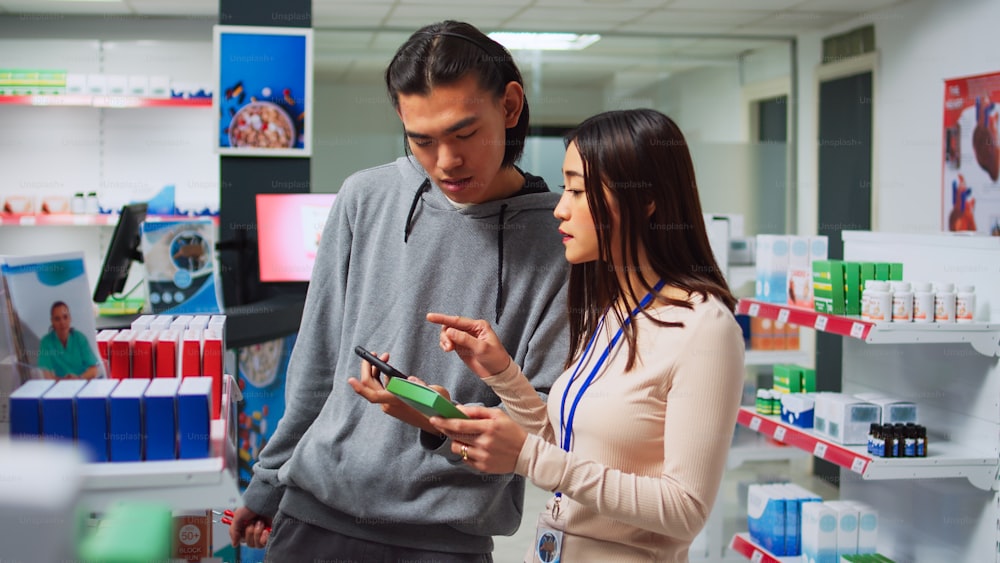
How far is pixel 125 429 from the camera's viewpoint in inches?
47.2

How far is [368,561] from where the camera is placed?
64.3 inches

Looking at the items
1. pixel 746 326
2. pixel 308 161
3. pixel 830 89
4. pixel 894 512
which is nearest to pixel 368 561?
pixel 894 512

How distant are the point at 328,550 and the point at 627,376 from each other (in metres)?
0.62

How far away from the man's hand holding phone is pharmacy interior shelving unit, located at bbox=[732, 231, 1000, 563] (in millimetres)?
2136

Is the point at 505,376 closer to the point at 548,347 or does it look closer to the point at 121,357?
the point at 548,347

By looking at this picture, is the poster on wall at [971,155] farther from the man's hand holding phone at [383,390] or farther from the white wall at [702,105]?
the man's hand holding phone at [383,390]

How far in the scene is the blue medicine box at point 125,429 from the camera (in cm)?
120

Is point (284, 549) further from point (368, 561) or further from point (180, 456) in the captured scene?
point (180, 456)

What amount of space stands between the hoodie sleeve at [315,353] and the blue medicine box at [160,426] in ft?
1.81

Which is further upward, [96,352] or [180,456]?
[96,352]

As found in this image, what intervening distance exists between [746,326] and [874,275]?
1.74 m

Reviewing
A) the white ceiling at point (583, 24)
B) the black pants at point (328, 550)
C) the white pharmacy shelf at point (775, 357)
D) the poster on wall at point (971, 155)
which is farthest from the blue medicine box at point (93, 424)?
the white ceiling at point (583, 24)

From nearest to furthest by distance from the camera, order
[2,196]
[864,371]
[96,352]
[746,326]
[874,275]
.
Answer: [96,352]
[874,275]
[864,371]
[746,326]
[2,196]

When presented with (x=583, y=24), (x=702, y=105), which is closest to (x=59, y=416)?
(x=583, y=24)
